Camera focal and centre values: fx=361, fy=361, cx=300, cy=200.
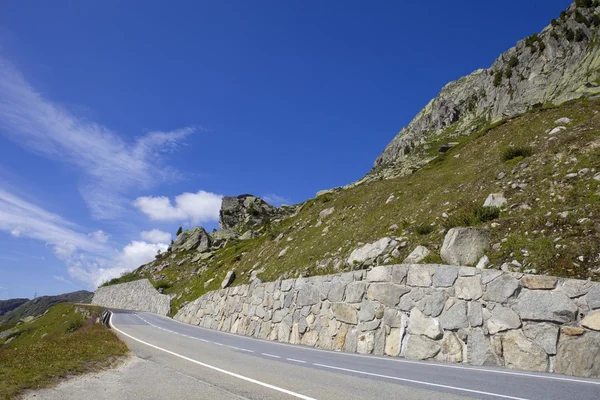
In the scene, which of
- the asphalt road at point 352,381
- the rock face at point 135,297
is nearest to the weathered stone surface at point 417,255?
the asphalt road at point 352,381

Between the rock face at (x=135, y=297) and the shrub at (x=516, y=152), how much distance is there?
45171mm

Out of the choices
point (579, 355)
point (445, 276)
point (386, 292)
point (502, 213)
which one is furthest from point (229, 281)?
point (579, 355)

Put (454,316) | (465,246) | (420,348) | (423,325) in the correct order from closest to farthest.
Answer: (454,316) → (420,348) → (423,325) → (465,246)

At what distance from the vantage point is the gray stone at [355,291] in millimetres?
18641

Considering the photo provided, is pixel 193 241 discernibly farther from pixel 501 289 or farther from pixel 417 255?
pixel 501 289

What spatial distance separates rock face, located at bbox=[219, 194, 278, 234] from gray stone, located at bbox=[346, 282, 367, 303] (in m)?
76.0

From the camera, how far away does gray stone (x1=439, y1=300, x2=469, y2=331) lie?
13.7 meters

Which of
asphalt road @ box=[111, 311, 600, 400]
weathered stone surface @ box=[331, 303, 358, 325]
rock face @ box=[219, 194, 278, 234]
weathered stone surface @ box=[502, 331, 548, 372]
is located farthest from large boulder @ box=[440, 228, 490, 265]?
rock face @ box=[219, 194, 278, 234]

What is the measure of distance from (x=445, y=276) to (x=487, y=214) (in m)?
4.49

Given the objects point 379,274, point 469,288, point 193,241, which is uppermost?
→ point 193,241

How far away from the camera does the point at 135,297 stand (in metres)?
70.6

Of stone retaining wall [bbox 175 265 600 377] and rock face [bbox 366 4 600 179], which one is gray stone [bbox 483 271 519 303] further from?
rock face [bbox 366 4 600 179]

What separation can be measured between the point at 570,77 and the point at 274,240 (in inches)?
2238

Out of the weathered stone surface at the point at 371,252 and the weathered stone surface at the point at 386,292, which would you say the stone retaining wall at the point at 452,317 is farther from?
the weathered stone surface at the point at 371,252
